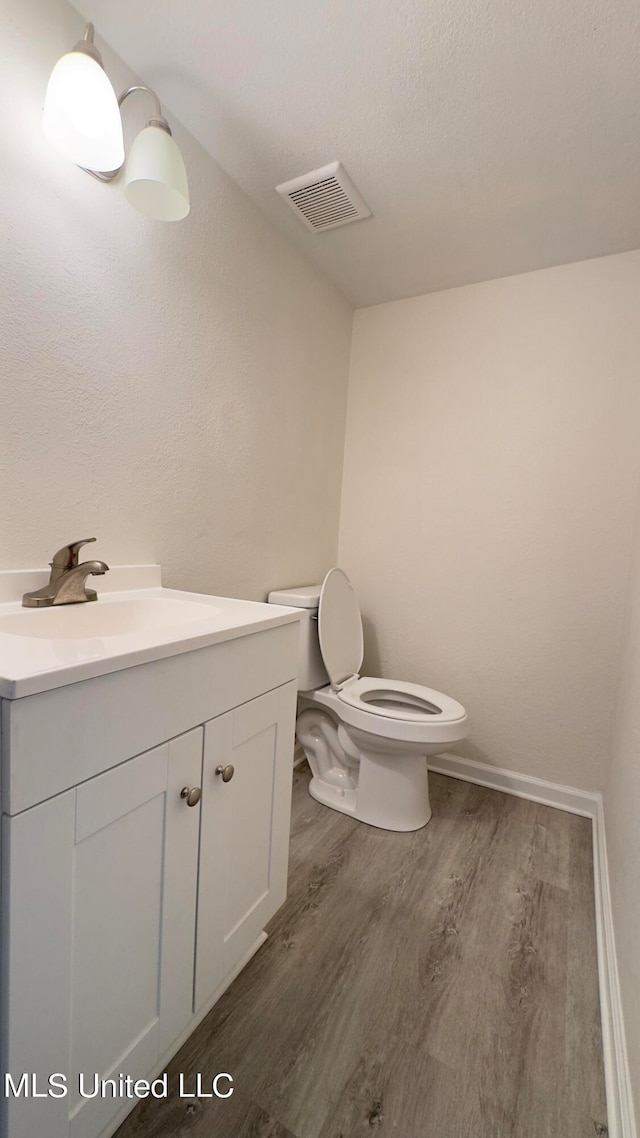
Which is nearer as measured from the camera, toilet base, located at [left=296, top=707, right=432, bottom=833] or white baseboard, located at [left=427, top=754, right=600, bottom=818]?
toilet base, located at [left=296, top=707, right=432, bottom=833]

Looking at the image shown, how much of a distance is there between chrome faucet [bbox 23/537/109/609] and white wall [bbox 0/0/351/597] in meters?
0.07

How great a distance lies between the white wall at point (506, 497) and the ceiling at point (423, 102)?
0.33m

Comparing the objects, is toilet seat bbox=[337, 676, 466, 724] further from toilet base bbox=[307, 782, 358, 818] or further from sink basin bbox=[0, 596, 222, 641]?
sink basin bbox=[0, 596, 222, 641]

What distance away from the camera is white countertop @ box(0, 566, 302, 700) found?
60cm

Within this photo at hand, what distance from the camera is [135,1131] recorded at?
2.67 ft

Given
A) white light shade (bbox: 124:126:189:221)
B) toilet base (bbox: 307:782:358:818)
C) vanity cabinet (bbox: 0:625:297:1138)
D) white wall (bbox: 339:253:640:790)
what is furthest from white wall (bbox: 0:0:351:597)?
toilet base (bbox: 307:782:358:818)

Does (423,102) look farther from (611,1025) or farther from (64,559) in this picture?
(611,1025)

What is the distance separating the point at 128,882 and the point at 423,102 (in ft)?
6.07

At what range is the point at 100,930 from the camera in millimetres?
691

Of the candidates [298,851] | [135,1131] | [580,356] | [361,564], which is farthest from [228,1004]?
[580,356]

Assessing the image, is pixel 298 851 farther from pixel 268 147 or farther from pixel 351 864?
pixel 268 147

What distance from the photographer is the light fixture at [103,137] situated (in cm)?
92

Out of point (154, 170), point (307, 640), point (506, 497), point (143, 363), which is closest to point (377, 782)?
point (307, 640)

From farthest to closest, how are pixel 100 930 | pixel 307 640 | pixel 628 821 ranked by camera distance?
pixel 307 640, pixel 628 821, pixel 100 930
